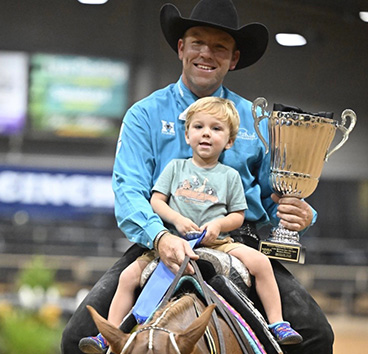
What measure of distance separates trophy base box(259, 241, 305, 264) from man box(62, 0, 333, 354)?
0.28ft

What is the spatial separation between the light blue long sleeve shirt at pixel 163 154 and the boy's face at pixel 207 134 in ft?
0.78

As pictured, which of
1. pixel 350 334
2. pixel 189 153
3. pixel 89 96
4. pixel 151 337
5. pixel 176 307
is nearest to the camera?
pixel 151 337

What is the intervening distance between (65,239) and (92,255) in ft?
1.73

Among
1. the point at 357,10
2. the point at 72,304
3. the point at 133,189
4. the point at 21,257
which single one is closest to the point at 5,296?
the point at 72,304

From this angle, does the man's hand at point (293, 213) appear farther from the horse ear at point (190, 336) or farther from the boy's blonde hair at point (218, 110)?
the horse ear at point (190, 336)

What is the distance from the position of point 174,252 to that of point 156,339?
1.88 feet

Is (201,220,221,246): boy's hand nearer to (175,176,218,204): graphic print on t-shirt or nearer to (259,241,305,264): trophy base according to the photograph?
(175,176,218,204): graphic print on t-shirt

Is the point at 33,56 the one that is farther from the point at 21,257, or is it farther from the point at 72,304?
the point at 72,304

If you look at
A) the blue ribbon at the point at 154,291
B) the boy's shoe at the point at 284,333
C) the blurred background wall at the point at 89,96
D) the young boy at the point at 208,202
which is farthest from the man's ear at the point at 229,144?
the blurred background wall at the point at 89,96

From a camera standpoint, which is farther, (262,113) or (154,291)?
(262,113)

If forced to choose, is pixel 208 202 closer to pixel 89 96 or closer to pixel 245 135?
pixel 245 135

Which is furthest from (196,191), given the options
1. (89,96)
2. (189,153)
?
(89,96)

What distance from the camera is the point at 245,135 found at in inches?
123

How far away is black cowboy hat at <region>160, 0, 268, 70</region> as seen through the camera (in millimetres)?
2998
